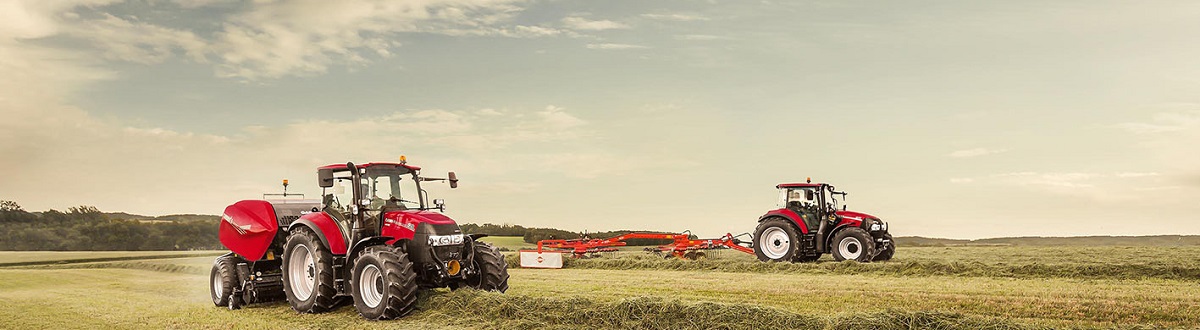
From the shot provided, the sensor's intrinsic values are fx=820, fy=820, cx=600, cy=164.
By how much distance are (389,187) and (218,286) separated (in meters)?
3.86

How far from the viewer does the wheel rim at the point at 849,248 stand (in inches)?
717

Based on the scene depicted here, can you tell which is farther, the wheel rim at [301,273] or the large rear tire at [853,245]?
the large rear tire at [853,245]

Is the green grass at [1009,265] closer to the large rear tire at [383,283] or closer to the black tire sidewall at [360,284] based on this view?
the large rear tire at [383,283]

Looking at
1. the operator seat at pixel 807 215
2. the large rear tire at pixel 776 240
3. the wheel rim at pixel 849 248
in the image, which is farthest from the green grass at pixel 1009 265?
the operator seat at pixel 807 215

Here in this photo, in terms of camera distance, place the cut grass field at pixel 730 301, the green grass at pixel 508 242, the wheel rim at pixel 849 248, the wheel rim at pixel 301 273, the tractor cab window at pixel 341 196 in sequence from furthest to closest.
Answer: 1. the green grass at pixel 508 242
2. the wheel rim at pixel 849 248
3. the wheel rim at pixel 301 273
4. the tractor cab window at pixel 341 196
5. the cut grass field at pixel 730 301

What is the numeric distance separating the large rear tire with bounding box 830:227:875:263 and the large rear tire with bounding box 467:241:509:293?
9.73m

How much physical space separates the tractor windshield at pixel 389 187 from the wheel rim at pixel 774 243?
10660mm

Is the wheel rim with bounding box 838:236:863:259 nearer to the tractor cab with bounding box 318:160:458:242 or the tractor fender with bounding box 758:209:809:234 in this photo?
the tractor fender with bounding box 758:209:809:234

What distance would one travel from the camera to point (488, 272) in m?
10.9

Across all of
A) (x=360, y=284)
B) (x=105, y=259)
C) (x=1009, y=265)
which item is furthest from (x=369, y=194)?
(x=105, y=259)

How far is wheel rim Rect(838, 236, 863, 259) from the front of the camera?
18203 mm

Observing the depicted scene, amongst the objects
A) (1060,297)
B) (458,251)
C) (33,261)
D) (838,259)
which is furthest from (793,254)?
(33,261)

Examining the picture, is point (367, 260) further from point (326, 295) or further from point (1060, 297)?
point (1060, 297)

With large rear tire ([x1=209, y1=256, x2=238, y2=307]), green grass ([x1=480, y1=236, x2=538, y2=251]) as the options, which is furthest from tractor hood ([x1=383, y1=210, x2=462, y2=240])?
green grass ([x1=480, y1=236, x2=538, y2=251])
